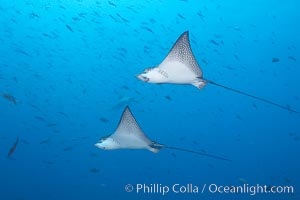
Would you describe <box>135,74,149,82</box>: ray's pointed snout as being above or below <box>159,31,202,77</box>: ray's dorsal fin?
below

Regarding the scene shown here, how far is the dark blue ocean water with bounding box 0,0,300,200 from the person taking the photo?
795 centimetres

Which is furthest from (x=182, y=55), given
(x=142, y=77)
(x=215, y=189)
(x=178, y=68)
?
(x=215, y=189)

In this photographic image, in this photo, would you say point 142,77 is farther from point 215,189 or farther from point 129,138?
point 215,189

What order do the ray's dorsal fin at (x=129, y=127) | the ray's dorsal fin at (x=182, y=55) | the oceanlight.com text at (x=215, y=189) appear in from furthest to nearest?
the oceanlight.com text at (x=215, y=189) → the ray's dorsal fin at (x=129, y=127) → the ray's dorsal fin at (x=182, y=55)

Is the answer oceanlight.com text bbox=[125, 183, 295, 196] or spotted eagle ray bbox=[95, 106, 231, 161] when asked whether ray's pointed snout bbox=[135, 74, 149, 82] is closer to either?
spotted eagle ray bbox=[95, 106, 231, 161]

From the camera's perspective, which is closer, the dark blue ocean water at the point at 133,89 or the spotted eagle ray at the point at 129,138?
the spotted eagle ray at the point at 129,138

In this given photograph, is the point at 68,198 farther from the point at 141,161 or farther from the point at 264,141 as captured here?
the point at 264,141

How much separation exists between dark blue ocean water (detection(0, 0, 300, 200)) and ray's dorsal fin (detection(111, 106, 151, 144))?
364 centimetres

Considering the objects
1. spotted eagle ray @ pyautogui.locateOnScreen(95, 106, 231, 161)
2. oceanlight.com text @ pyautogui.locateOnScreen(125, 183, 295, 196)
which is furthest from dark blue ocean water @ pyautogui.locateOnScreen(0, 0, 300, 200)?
spotted eagle ray @ pyautogui.locateOnScreen(95, 106, 231, 161)

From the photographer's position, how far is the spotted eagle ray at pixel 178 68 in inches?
129

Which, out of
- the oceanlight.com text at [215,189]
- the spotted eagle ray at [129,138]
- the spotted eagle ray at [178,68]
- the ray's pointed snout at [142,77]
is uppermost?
the spotted eagle ray at [178,68]

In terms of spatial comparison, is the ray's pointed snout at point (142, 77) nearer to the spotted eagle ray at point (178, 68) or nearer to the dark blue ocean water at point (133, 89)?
the spotted eagle ray at point (178, 68)

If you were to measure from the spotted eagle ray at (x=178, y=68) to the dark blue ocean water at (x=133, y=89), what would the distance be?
3830mm

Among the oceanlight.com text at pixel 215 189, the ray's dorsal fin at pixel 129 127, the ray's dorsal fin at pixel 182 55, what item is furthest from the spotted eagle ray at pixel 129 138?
the oceanlight.com text at pixel 215 189
